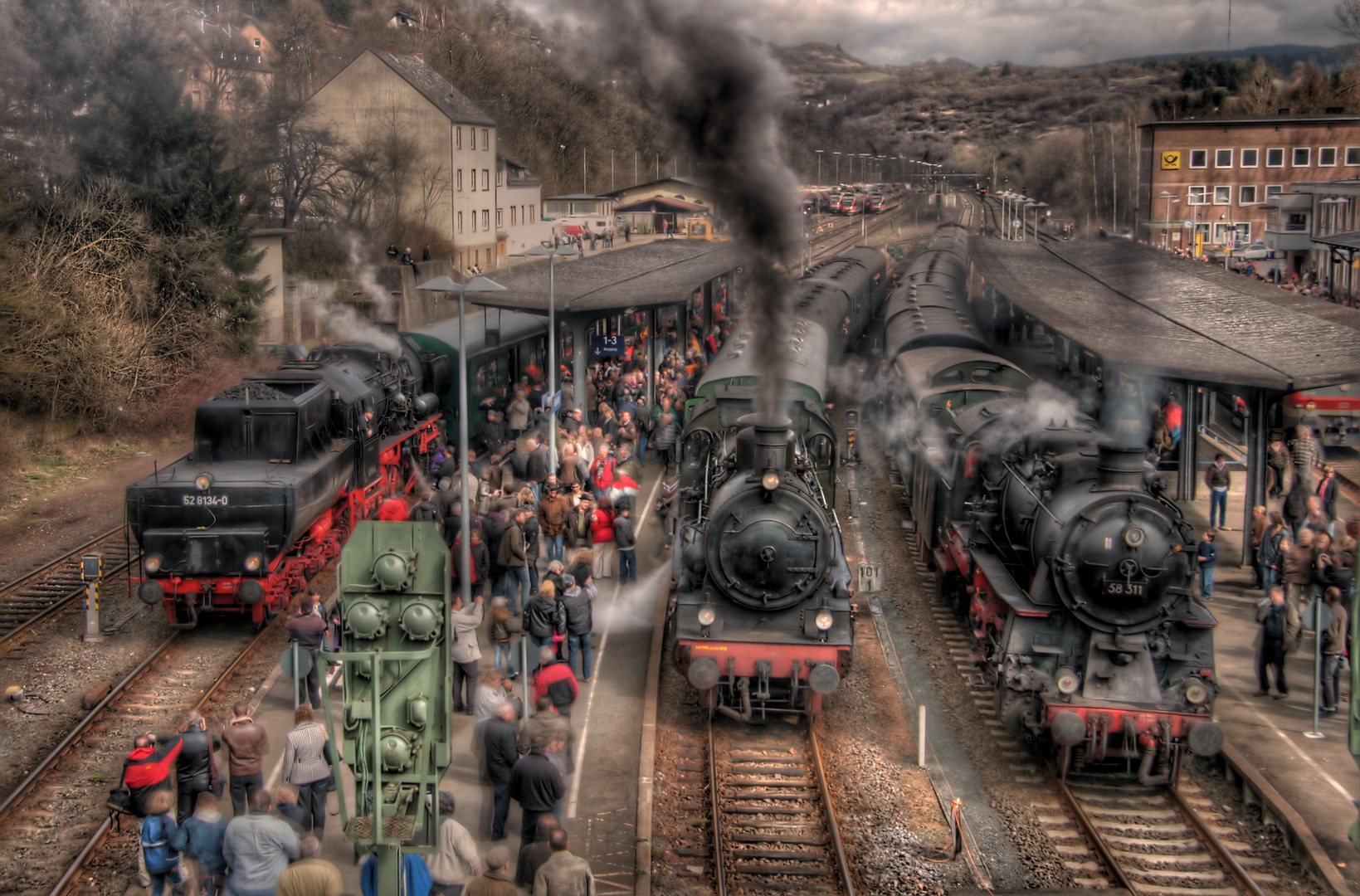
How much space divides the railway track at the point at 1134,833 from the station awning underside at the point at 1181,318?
5.50 m

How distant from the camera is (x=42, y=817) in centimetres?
998

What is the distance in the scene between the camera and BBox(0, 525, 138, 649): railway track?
14656 millimetres

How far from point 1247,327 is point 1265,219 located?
33700 mm

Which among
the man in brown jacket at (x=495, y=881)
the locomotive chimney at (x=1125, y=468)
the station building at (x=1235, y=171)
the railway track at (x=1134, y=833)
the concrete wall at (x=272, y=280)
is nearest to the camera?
the man in brown jacket at (x=495, y=881)

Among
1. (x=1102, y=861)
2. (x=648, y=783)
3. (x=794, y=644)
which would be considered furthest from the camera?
(x=794, y=644)

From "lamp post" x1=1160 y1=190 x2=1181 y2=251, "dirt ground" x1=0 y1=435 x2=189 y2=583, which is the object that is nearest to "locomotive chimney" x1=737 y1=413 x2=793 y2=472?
"dirt ground" x1=0 y1=435 x2=189 y2=583

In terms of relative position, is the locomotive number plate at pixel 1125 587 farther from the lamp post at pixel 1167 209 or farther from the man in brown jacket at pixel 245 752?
the lamp post at pixel 1167 209

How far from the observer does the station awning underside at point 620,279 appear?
2131 centimetres

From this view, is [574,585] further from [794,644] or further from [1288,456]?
[1288,456]

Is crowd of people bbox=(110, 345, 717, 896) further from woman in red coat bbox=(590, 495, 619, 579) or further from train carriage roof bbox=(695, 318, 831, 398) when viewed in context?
train carriage roof bbox=(695, 318, 831, 398)

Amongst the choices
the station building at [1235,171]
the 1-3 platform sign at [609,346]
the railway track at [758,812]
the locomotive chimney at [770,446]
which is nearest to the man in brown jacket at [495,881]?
the railway track at [758,812]

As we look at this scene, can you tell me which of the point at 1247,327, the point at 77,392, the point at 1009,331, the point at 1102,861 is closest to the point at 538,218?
the point at 1009,331

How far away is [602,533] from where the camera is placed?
51.4 ft

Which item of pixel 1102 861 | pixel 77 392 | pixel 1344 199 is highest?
pixel 1344 199
